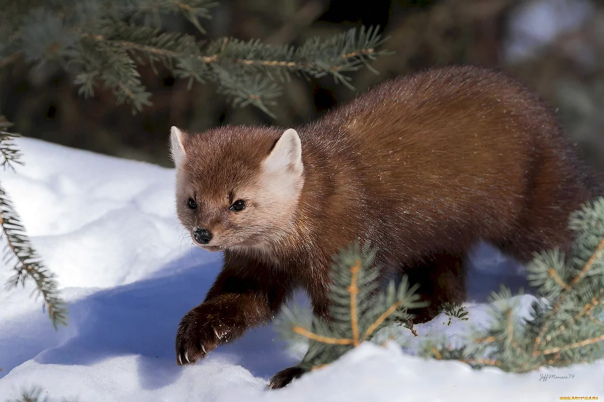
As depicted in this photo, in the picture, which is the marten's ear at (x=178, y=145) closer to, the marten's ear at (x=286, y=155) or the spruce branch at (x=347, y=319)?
the marten's ear at (x=286, y=155)

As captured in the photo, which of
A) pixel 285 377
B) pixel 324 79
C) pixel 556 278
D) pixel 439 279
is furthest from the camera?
pixel 324 79

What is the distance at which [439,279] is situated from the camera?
11.2ft

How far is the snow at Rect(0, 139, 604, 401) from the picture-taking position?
1.74 metres

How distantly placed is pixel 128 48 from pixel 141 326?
3.26ft

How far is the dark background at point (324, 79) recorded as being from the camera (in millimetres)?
6445

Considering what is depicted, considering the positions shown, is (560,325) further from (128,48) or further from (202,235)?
(128,48)

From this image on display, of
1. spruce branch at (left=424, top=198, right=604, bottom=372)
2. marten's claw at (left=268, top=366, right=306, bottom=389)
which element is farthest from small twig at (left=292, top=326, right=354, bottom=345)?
marten's claw at (left=268, top=366, right=306, bottom=389)

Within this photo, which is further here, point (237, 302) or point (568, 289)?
point (237, 302)

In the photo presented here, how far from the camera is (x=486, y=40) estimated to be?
675 cm

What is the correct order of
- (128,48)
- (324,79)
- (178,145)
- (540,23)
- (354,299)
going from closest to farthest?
1. (354,299)
2. (128,48)
3. (178,145)
4. (324,79)
5. (540,23)

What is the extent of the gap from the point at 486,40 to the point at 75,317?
187 inches

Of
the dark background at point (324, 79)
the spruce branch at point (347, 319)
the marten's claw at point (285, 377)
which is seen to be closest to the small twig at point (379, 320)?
the spruce branch at point (347, 319)

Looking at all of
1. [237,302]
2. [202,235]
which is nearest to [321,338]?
[202,235]

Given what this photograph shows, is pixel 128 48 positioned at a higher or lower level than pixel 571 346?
higher
